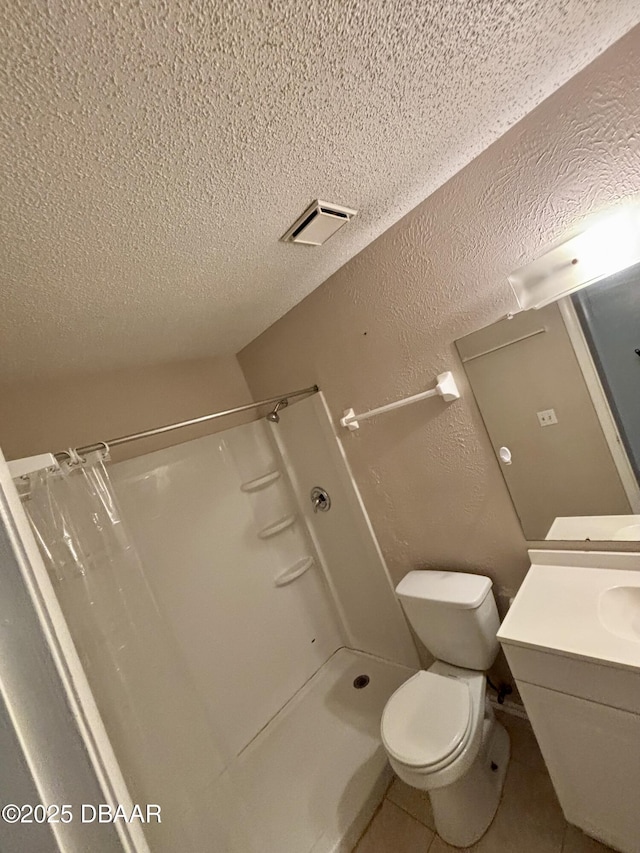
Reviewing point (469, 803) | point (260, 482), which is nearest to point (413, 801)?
point (469, 803)

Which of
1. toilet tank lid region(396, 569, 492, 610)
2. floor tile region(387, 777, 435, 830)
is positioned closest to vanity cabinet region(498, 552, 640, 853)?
toilet tank lid region(396, 569, 492, 610)

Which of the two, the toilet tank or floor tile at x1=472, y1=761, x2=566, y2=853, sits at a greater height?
the toilet tank

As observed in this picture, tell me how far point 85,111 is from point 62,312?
0.72 metres

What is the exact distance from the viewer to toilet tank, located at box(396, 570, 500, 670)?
53.7 inches

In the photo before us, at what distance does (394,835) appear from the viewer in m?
1.32

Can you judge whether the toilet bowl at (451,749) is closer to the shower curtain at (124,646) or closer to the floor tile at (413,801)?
the floor tile at (413,801)

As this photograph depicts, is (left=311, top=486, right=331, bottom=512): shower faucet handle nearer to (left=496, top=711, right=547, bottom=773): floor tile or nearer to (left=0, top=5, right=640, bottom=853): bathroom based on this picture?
(left=0, top=5, right=640, bottom=853): bathroom

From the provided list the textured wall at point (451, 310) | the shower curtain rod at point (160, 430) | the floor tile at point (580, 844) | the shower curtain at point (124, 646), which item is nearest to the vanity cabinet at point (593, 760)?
the floor tile at point (580, 844)

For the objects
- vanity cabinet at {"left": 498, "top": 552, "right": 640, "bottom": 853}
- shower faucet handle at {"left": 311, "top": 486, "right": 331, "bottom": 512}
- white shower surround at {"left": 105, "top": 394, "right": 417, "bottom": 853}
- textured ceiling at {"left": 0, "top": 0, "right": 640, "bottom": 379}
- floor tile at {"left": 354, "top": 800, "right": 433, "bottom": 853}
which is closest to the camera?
textured ceiling at {"left": 0, "top": 0, "right": 640, "bottom": 379}

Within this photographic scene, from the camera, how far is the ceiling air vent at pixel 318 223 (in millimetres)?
1082

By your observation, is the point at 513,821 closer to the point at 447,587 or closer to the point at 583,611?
the point at 447,587

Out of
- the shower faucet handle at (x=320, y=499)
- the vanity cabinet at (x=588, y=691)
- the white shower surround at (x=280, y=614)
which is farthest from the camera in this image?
the shower faucet handle at (x=320, y=499)

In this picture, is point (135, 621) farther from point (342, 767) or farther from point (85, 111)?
point (85, 111)

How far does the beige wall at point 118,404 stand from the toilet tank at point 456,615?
142 centimetres
